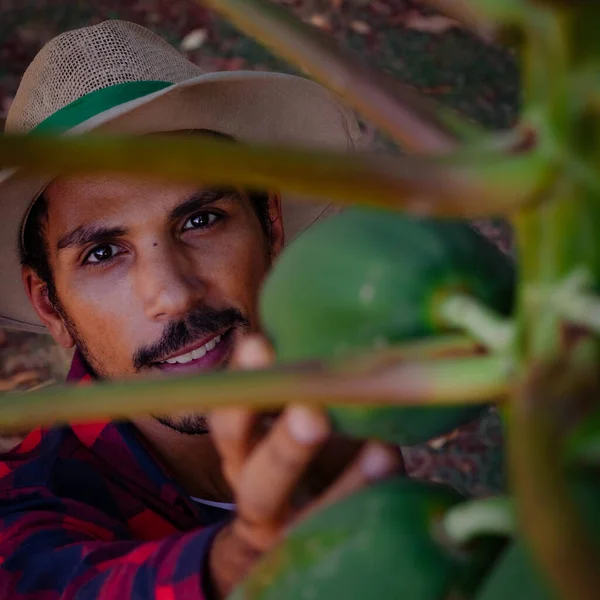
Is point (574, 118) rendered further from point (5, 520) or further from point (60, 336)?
point (60, 336)

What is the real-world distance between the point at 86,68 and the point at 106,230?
0.25 metres

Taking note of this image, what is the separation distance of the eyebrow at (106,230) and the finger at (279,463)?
786mm

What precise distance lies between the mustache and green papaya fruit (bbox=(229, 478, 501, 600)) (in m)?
0.86

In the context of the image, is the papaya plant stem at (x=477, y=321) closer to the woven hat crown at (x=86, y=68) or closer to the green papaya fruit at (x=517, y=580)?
the green papaya fruit at (x=517, y=580)

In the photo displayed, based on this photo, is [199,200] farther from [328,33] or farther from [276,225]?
[328,33]

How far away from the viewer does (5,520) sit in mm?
1203

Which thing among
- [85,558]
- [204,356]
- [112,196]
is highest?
[112,196]

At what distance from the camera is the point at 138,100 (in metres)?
1.19

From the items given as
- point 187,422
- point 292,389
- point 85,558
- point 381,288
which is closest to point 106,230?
point 187,422

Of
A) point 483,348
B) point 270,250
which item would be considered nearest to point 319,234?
point 483,348

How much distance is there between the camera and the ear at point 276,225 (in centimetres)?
162

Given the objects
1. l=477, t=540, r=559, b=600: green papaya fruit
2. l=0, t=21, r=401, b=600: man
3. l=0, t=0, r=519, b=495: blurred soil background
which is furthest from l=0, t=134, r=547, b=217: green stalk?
l=0, t=0, r=519, b=495: blurred soil background

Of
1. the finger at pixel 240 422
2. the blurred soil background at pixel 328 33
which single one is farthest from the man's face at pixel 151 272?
the blurred soil background at pixel 328 33

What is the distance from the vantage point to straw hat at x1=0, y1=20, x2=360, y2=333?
125cm
